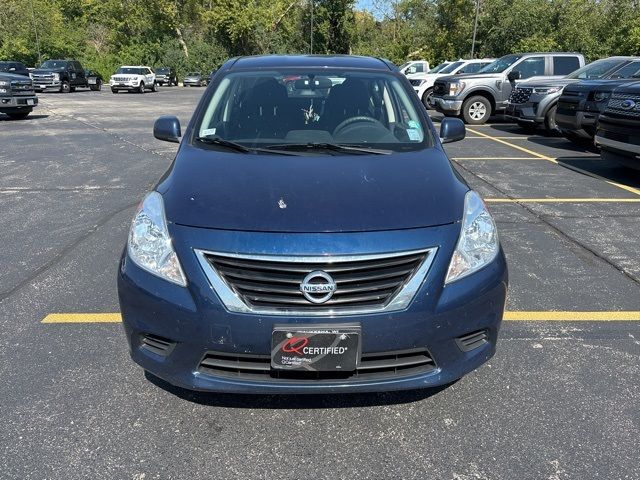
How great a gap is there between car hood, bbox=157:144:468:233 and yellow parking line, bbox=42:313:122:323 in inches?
48.0

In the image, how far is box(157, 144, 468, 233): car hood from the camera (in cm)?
252

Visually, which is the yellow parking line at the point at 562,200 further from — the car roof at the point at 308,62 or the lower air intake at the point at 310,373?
the lower air intake at the point at 310,373

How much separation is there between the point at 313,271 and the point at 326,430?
0.83 meters

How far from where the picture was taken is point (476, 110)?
52.9ft

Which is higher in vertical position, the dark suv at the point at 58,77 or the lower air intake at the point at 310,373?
the dark suv at the point at 58,77

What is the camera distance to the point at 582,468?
7.91ft

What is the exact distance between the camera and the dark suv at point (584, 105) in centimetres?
1009

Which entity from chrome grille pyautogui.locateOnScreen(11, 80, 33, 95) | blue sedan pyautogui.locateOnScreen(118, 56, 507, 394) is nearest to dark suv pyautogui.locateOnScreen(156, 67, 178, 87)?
chrome grille pyautogui.locateOnScreen(11, 80, 33, 95)

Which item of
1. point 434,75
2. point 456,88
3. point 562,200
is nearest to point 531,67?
point 456,88

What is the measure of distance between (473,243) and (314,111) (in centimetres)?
161

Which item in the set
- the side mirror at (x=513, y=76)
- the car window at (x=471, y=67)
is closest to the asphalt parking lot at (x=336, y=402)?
the side mirror at (x=513, y=76)

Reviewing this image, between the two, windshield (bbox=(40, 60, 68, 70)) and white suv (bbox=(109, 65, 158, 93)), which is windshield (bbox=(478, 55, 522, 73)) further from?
windshield (bbox=(40, 60, 68, 70))

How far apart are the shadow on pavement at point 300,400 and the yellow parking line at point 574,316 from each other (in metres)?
1.24

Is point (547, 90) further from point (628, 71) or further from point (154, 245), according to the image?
point (154, 245)
